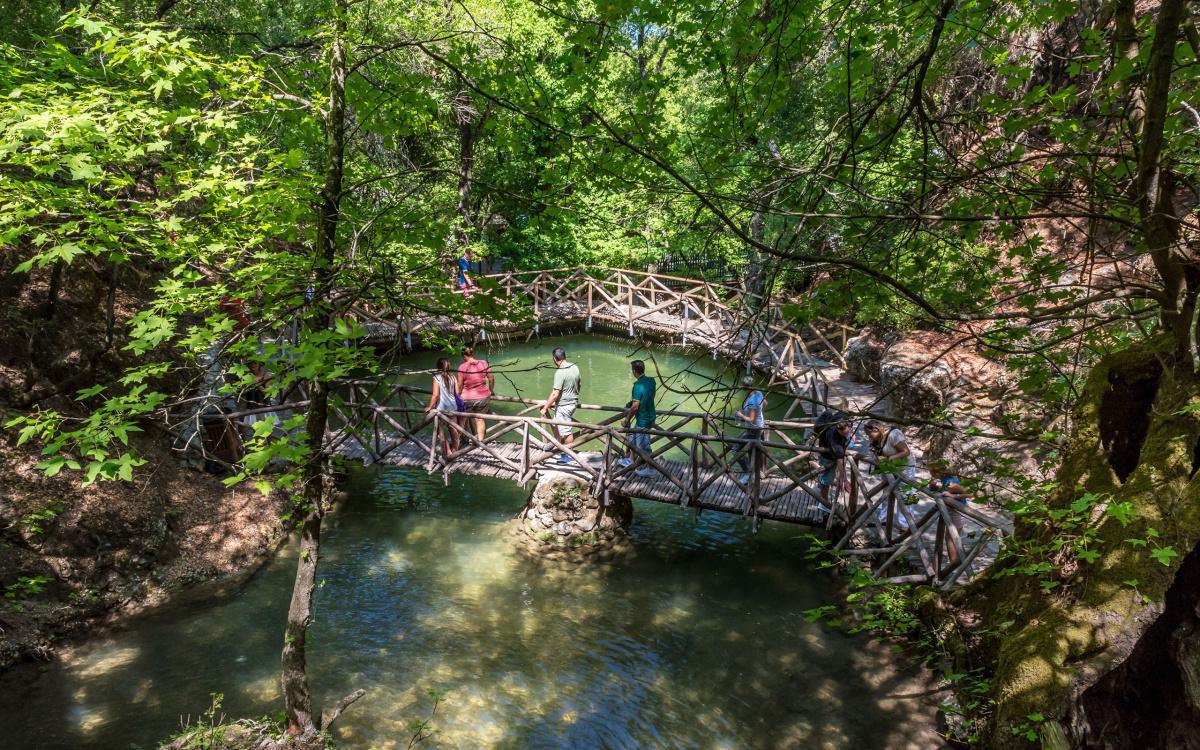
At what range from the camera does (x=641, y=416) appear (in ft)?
28.8

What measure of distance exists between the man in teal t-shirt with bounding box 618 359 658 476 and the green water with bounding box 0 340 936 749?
1337 mm

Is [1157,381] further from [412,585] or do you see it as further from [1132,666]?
[412,585]

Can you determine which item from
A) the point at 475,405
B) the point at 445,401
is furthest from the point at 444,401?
the point at 475,405

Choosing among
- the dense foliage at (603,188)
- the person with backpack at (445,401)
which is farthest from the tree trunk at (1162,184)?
the person with backpack at (445,401)

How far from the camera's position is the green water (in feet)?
18.3

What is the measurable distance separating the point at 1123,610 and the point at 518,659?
5.08m

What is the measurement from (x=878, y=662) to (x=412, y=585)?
206 inches

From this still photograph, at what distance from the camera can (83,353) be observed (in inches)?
327

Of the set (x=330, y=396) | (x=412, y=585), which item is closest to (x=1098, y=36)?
(x=330, y=396)

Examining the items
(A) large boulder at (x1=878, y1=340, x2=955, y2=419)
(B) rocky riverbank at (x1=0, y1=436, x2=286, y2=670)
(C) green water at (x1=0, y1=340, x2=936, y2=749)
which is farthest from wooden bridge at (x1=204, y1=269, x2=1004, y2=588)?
(B) rocky riverbank at (x1=0, y1=436, x2=286, y2=670)

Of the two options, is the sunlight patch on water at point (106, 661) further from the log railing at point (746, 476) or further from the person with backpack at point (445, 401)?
the person with backpack at point (445, 401)

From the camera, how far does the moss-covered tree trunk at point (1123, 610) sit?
332 cm

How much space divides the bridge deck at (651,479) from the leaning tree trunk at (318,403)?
4.70 meters

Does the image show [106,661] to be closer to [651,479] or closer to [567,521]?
[567,521]
